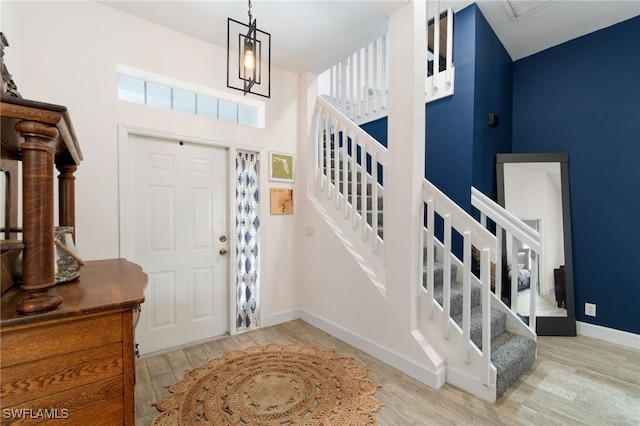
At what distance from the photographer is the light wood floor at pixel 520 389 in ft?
5.96

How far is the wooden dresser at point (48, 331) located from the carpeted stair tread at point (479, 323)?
2.28 m

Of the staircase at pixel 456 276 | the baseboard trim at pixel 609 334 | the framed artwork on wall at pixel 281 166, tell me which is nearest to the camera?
the staircase at pixel 456 276

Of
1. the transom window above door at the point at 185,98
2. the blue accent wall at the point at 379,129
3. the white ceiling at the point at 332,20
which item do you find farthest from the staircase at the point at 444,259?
the transom window above door at the point at 185,98

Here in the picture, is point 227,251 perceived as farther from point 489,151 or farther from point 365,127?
point 489,151

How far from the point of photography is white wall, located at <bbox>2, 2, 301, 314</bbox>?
205 cm

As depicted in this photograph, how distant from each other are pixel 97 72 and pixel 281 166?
5.88 ft

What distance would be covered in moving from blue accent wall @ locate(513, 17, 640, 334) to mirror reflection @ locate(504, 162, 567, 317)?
8.0 inches

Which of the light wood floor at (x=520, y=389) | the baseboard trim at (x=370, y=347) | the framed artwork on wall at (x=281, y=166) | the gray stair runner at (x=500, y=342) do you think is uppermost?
the framed artwork on wall at (x=281, y=166)

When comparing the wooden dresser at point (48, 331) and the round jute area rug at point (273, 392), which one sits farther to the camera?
the round jute area rug at point (273, 392)

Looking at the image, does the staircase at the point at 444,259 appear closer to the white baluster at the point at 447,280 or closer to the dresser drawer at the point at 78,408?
the white baluster at the point at 447,280

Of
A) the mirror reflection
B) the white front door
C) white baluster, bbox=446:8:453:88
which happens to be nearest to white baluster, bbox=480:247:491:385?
the mirror reflection

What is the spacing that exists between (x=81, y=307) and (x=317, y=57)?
3046 millimetres

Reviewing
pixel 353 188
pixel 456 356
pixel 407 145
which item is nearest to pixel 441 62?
pixel 407 145

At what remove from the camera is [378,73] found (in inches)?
159
